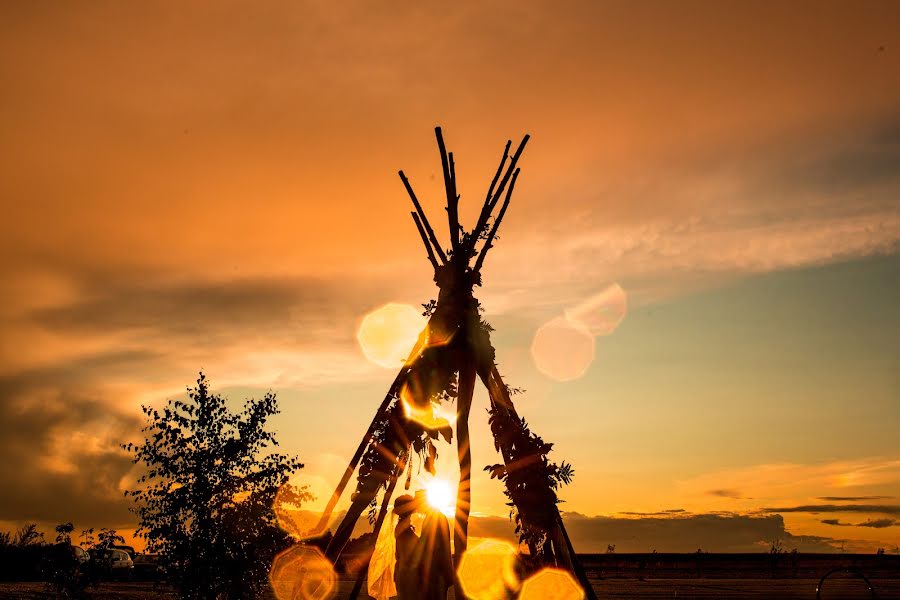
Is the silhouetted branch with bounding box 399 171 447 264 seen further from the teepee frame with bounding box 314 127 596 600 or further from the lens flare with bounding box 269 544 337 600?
the lens flare with bounding box 269 544 337 600

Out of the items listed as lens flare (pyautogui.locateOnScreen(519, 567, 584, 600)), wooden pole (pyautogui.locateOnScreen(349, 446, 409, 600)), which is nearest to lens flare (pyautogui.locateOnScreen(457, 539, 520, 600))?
lens flare (pyautogui.locateOnScreen(519, 567, 584, 600))

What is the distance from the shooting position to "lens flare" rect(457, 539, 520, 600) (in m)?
8.47

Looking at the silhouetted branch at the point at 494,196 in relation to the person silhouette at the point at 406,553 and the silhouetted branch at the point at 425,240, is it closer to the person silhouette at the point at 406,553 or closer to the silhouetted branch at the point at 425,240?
the silhouetted branch at the point at 425,240

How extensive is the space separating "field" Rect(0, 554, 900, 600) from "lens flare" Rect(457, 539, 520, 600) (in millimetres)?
10906

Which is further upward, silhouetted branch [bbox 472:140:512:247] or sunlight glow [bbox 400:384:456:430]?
silhouetted branch [bbox 472:140:512:247]

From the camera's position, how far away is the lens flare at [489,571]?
8.47 metres

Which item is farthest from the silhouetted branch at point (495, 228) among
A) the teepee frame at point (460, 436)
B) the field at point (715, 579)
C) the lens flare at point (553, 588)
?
the field at point (715, 579)

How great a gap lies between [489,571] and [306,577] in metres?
2.19

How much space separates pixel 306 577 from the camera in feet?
30.6

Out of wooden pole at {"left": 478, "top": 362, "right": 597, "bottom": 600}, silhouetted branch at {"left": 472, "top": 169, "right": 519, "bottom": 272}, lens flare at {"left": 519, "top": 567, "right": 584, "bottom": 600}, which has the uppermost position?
silhouetted branch at {"left": 472, "top": 169, "right": 519, "bottom": 272}

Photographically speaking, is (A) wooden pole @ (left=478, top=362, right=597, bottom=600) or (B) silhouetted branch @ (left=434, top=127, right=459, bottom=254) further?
(B) silhouetted branch @ (left=434, top=127, right=459, bottom=254)

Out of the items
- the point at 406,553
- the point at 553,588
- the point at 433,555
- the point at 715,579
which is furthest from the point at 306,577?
the point at 715,579

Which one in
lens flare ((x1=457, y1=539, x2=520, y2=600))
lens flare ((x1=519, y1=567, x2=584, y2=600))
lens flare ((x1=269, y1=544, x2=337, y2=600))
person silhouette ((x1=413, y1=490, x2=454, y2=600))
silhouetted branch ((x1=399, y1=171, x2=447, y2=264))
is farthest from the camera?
silhouetted branch ((x1=399, y1=171, x2=447, y2=264))

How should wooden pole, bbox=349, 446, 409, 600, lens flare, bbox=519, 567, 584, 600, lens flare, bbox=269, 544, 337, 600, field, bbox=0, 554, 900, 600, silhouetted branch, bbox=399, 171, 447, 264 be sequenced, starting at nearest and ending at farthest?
lens flare, bbox=519, 567, 584, 600 < lens flare, bbox=269, 544, 337, 600 < wooden pole, bbox=349, 446, 409, 600 < silhouetted branch, bbox=399, 171, 447, 264 < field, bbox=0, 554, 900, 600
